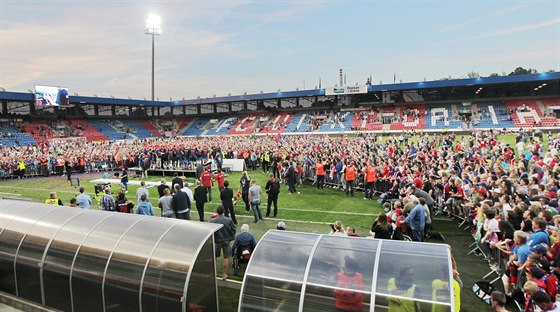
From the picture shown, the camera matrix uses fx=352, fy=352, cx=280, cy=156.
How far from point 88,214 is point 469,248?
9.79 m

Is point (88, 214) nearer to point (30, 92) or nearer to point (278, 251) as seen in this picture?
point (278, 251)

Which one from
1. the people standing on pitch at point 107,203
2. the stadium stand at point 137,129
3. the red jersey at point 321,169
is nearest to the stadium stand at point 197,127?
the stadium stand at point 137,129

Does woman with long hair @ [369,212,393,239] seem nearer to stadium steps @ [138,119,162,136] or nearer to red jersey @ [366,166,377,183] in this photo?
red jersey @ [366,166,377,183]

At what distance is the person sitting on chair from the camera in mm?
8367

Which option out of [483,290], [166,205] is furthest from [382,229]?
[166,205]

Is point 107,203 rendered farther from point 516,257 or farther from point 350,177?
point 516,257

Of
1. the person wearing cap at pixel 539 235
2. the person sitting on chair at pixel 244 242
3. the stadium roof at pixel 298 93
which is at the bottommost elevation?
the person sitting on chair at pixel 244 242

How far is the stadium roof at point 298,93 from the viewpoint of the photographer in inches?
1694

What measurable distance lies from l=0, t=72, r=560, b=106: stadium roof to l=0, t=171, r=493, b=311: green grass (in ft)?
101

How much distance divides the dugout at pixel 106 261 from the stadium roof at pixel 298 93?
44737 millimetres

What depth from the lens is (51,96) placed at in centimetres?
4438

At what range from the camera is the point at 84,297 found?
6.82m

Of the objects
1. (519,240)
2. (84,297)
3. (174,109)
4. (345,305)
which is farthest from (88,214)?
(174,109)

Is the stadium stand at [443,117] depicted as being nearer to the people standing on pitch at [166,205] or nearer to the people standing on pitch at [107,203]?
the people standing on pitch at [166,205]
